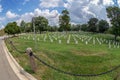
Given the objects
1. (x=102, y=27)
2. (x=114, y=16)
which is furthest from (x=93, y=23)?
(x=114, y=16)

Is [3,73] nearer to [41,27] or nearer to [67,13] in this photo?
[67,13]

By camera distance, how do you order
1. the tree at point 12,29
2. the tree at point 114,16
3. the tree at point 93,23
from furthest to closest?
the tree at point 93,23 → the tree at point 12,29 → the tree at point 114,16

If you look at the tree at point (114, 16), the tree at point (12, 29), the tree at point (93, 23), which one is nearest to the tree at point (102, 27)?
the tree at point (93, 23)

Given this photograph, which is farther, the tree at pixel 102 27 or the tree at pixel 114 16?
the tree at pixel 102 27

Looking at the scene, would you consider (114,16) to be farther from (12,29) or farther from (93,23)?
(93,23)

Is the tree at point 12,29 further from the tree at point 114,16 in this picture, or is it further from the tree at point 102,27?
the tree at point 102,27

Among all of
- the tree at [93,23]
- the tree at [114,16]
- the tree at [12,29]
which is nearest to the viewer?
the tree at [114,16]

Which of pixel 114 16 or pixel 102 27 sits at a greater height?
pixel 114 16

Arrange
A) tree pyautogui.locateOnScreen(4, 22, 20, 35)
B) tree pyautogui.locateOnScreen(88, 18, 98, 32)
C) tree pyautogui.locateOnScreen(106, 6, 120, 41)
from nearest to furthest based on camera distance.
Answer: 1. tree pyautogui.locateOnScreen(106, 6, 120, 41)
2. tree pyautogui.locateOnScreen(4, 22, 20, 35)
3. tree pyautogui.locateOnScreen(88, 18, 98, 32)

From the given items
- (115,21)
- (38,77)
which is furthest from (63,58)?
(115,21)

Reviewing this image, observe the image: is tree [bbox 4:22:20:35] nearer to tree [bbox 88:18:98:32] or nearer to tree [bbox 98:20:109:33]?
tree [bbox 88:18:98:32]

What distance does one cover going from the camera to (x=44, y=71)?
12242 mm

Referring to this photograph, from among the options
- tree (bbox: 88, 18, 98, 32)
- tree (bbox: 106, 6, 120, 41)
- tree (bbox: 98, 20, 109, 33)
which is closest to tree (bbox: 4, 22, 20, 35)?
tree (bbox: 106, 6, 120, 41)

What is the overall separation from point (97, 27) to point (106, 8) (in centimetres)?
4091
